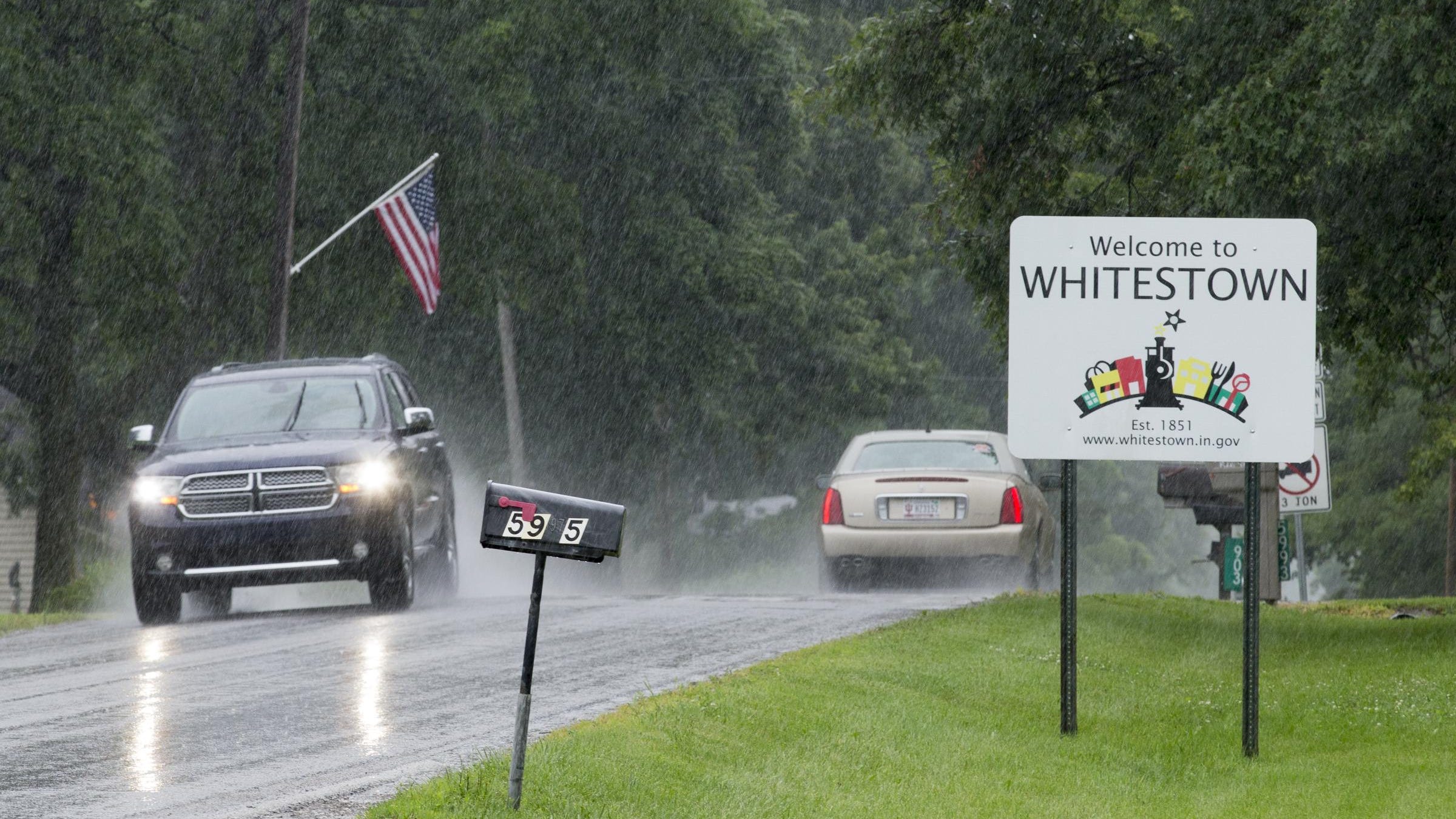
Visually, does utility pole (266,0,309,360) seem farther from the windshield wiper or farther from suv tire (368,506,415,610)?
suv tire (368,506,415,610)

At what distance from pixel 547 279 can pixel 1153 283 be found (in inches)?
1076

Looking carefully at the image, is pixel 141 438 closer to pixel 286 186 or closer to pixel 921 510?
pixel 921 510

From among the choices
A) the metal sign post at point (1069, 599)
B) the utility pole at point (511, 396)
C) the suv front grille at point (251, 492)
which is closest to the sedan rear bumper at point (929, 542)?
the suv front grille at point (251, 492)

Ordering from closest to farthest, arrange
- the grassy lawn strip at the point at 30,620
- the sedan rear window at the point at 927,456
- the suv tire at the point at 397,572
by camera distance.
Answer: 1. the suv tire at the point at 397,572
2. the grassy lawn strip at the point at 30,620
3. the sedan rear window at the point at 927,456

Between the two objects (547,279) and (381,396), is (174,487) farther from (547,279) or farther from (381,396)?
(547,279)

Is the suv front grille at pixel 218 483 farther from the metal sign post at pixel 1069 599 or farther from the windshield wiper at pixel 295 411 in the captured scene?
the metal sign post at pixel 1069 599

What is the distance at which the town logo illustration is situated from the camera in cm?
1027

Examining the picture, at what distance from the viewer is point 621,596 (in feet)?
60.6

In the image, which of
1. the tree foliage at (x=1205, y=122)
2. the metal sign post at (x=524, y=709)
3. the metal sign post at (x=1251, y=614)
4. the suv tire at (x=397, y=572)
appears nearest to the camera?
the metal sign post at (x=524, y=709)

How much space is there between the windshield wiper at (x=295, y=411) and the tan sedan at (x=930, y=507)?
194 inches

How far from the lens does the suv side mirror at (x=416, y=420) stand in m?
16.3

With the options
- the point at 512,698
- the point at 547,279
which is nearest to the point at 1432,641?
the point at 512,698

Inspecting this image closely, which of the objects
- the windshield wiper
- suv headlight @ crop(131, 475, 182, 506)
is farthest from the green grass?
suv headlight @ crop(131, 475, 182, 506)

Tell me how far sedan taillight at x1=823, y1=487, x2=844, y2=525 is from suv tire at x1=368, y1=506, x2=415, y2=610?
163 inches
